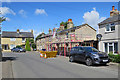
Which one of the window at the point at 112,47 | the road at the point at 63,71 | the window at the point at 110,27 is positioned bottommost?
the road at the point at 63,71

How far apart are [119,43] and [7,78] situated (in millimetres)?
12803

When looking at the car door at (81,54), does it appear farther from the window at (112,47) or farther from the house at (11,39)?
the house at (11,39)

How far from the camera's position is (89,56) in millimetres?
12375

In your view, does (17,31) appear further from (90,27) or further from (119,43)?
(119,43)

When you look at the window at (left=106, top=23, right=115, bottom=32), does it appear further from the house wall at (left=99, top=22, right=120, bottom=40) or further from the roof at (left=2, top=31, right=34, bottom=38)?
the roof at (left=2, top=31, right=34, bottom=38)

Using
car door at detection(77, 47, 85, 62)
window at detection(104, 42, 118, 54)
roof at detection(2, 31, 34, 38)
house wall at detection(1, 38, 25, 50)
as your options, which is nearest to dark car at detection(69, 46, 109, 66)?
car door at detection(77, 47, 85, 62)

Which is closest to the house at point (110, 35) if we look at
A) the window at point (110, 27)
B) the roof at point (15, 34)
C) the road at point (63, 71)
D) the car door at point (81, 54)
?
the window at point (110, 27)

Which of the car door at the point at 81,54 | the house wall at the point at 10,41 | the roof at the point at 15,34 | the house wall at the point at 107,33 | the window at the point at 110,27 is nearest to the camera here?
the car door at the point at 81,54

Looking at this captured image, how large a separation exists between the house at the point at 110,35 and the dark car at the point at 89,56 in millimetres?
4531

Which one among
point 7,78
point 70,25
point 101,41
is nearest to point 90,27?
point 70,25

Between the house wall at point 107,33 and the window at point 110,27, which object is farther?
the window at point 110,27

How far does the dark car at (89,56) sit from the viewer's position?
11.8 meters

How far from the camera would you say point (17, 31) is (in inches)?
2522

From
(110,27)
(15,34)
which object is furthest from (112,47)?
(15,34)
